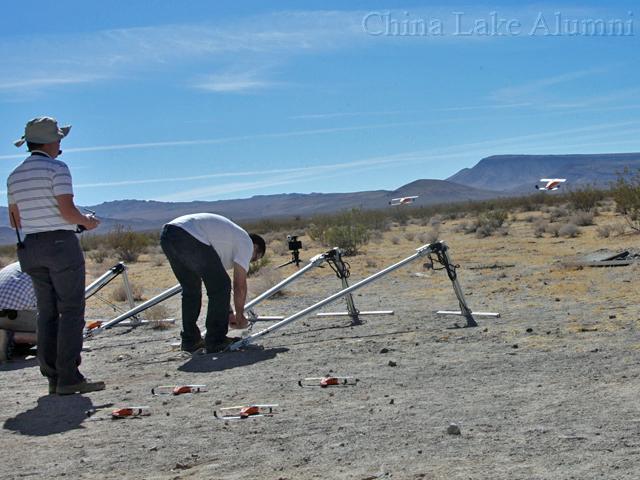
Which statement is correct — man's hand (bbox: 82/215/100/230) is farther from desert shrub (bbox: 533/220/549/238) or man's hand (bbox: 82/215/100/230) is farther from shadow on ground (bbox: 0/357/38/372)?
desert shrub (bbox: 533/220/549/238)

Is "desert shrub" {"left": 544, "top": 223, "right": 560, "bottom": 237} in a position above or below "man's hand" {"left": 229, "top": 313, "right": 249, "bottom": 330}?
above

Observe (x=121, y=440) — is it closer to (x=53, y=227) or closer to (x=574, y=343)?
(x=53, y=227)

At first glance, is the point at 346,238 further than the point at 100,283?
Yes

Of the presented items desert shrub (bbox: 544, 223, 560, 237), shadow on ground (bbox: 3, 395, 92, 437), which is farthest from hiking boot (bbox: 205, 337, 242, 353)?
desert shrub (bbox: 544, 223, 560, 237)

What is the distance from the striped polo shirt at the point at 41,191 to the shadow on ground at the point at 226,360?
75.8 inches

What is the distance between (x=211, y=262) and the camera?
9023mm

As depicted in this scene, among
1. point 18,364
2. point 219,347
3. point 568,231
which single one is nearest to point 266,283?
point 18,364

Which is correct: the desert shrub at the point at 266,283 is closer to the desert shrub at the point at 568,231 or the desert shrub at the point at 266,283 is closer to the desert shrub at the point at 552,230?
the desert shrub at the point at 568,231

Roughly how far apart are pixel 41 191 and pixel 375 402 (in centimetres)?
298

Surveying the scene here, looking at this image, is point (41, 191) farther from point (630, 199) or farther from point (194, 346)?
point (630, 199)

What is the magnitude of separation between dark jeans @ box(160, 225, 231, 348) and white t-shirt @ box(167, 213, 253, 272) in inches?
3.1

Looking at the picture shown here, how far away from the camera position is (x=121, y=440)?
19.7 ft

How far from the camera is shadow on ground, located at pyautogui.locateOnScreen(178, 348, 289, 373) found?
866 cm

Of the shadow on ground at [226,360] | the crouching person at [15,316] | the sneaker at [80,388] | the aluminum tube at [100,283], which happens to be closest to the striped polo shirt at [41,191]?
the sneaker at [80,388]
